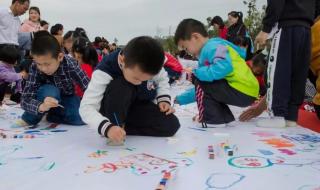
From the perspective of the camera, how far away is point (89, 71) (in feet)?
10.2

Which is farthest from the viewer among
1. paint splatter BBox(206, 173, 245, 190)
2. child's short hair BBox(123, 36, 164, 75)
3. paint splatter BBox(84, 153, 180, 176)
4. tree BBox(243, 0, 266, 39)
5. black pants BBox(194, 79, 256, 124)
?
tree BBox(243, 0, 266, 39)

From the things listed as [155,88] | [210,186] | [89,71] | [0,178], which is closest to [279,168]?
[210,186]

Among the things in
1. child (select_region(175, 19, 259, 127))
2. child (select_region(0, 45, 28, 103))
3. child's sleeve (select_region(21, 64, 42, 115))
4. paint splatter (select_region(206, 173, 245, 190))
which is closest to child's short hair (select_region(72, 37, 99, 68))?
child (select_region(0, 45, 28, 103))

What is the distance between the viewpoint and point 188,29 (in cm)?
223

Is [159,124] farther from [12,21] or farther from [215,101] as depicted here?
[12,21]

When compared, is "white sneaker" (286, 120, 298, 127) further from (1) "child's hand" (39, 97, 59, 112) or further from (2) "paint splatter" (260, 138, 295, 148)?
(1) "child's hand" (39, 97, 59, 112)

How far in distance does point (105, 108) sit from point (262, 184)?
78 cm

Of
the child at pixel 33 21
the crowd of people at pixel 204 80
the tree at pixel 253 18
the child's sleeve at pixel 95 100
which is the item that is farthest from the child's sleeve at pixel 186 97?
the tree at pixel 253 18

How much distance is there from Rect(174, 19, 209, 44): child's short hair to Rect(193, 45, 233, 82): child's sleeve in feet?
0.66

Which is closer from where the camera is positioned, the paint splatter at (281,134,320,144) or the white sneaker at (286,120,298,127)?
the paint splatter at (281,134,320,144)

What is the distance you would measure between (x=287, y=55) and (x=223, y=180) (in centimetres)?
115

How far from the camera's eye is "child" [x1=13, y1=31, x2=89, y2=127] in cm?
198

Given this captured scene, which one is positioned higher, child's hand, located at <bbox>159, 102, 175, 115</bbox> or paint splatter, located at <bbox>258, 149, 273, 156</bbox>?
child's hand, located at <bbox>159, 102, 175, 115</bbox>

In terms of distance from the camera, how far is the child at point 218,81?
2074 mm
